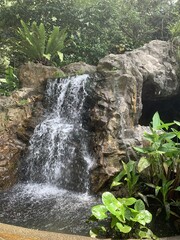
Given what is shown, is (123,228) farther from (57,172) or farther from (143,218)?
(57,172)

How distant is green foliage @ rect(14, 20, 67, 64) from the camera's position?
29.4 feet

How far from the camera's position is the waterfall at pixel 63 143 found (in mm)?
6312

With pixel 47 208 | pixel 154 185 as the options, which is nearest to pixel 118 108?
pixel 154 185

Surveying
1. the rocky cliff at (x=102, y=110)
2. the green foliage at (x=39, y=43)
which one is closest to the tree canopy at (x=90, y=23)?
the green foliage at (x=39, y=43)

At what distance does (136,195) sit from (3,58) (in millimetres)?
11318

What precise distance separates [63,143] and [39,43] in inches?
158

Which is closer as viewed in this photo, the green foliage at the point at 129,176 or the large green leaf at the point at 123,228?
the large green leaf at the point at 123,228

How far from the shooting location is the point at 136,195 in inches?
179

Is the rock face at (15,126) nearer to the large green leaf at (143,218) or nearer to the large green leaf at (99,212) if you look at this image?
the large green leaf at (99,212)

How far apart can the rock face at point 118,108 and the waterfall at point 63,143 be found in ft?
1.47

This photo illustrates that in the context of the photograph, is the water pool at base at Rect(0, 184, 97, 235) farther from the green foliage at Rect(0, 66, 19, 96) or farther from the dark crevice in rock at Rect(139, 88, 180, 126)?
the dark crevice in rock at Rect(139, 88, 180, 126)

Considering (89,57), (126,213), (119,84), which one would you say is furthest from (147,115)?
(126,213)

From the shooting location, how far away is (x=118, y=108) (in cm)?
656

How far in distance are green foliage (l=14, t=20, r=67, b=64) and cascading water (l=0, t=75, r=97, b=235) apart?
158cm
